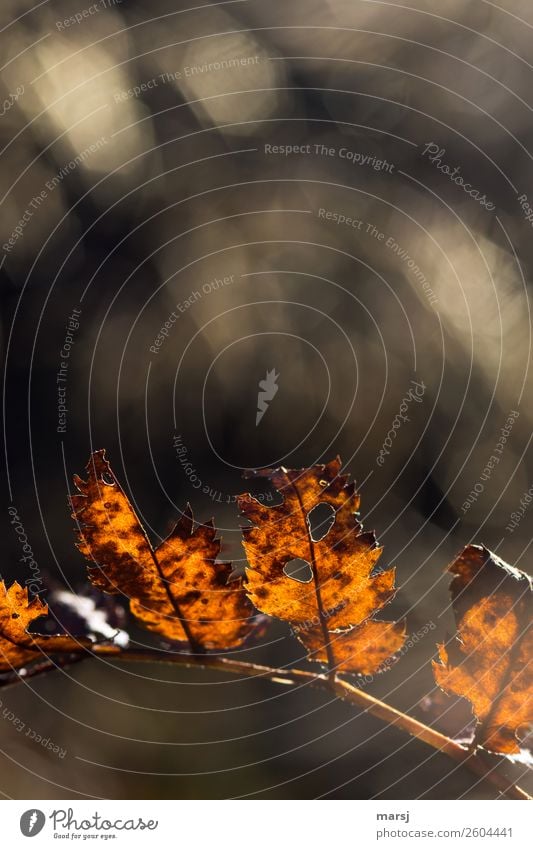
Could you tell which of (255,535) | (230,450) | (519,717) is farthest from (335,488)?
(230,450)

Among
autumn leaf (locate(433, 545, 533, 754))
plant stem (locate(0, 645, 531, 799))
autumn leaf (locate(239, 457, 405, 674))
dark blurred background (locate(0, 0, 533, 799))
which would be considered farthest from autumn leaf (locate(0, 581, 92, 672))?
dark blurred background (locate(0, 0, 533, 799))

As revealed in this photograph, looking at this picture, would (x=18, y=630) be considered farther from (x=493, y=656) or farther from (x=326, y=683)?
(x=493, y=656)

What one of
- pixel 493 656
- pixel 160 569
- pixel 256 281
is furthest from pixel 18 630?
pixel 256 281

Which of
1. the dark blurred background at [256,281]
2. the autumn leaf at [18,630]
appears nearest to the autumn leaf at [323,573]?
the autumn leaf at [18,630]

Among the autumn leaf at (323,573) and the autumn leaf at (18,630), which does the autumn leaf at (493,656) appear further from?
the autumn leaf at (18,630)

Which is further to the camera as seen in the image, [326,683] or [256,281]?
[256,281]

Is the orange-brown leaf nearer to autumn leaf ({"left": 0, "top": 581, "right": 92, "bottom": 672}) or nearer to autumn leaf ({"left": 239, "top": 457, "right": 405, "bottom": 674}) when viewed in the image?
autumn leaf ({"left": 239, "top": 457, "right": 405, "bottom": 674})

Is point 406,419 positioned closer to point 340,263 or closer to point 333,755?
point 340,263
